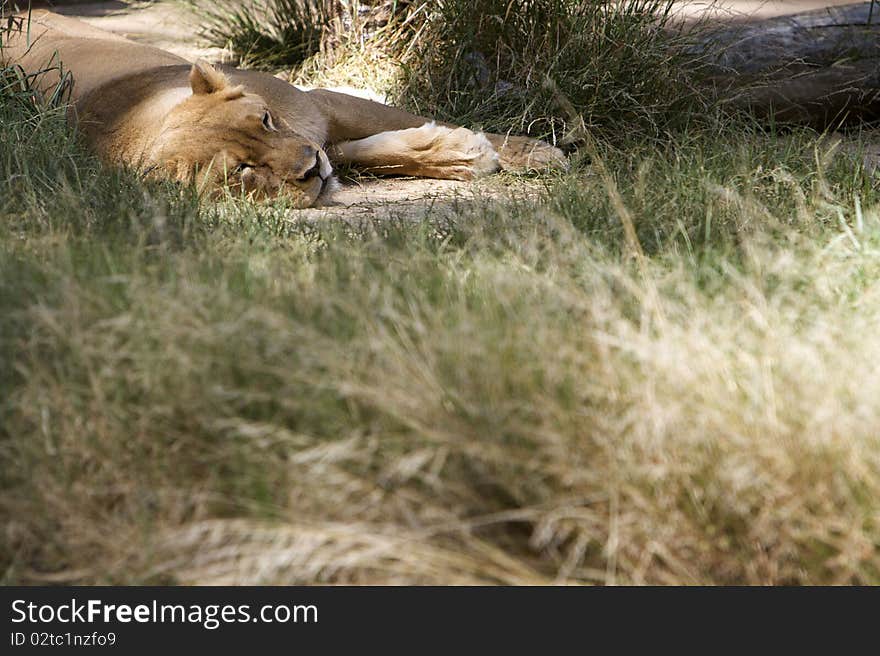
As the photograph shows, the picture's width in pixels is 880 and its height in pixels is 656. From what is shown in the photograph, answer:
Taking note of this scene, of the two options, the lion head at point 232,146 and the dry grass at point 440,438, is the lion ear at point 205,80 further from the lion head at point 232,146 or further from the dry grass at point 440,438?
the dry grass at point 440,438

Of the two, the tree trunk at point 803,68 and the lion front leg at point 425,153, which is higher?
the tree trunk at point 803,68

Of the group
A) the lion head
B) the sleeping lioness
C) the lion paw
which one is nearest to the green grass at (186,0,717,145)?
the lion paw

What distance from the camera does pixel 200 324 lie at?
2.22m

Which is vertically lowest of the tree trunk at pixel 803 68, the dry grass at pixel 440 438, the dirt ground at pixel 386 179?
the dirt ground at pixel 386 179

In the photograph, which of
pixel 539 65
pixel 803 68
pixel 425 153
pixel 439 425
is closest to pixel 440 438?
pixel 439 425

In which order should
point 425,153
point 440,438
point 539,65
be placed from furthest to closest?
point 539,65
point 425,153
point 440,438

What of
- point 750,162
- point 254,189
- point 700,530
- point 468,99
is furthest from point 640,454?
point 468,99

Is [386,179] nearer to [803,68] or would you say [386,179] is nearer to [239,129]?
[239,129]

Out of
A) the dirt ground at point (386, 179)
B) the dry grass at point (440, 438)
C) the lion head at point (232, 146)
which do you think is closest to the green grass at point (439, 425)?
the dry grass at point (440, 438)

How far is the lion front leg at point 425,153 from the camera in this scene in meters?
4.72

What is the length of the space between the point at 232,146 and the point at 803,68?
2.83 m

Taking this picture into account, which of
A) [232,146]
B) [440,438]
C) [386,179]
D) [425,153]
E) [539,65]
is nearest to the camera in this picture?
[440,438]

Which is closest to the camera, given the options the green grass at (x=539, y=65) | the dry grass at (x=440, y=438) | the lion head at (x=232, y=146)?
the dry grass at (x=440, y=438)

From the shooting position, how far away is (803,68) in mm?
5285
